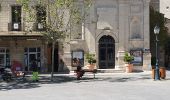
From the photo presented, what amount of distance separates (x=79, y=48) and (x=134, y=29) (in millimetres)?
5468

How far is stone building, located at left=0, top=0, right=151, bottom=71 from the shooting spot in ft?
142

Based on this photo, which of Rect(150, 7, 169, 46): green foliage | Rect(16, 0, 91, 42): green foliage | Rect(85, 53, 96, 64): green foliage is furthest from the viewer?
Rect(150, 7, 169, 46): green foliage

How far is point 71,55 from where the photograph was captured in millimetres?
43750

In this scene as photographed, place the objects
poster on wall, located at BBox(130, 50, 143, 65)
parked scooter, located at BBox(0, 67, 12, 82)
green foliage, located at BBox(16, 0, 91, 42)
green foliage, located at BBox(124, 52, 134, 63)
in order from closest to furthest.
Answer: parked scooter, located at BBox(0, 67, 12, 82) → green foliage, located at BBox(16, 0, 91, 42) → green foliage, located at BBox(124, 52, 134, 63) → poster on wall, located at BBox(130, 50, 143, 65)

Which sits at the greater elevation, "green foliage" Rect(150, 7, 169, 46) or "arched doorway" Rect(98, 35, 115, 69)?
"green foliage" Rect(150, 7, 169, 46)

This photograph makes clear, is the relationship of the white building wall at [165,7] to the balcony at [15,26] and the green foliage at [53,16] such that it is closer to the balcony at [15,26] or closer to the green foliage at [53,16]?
the balcony at [15,26]

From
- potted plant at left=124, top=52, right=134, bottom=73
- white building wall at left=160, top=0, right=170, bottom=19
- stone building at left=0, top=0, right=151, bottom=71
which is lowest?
potted plant at left=124, top=52, right=134, bottom=73

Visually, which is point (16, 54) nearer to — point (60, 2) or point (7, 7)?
point (7, 7)

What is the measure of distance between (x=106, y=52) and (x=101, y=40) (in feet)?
4.02

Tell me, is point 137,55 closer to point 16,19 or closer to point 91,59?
point 91,59

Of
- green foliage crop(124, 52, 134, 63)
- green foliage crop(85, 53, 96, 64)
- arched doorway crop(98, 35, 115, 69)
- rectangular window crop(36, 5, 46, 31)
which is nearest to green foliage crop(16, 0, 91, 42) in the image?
rectangular window crop(36, 5, 46, 31)

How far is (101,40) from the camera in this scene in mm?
44125

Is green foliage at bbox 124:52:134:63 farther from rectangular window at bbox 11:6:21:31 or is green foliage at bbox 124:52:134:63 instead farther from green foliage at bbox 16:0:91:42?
rectangular window at bbox 11:6:21:31

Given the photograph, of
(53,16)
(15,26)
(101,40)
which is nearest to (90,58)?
(101,40)
